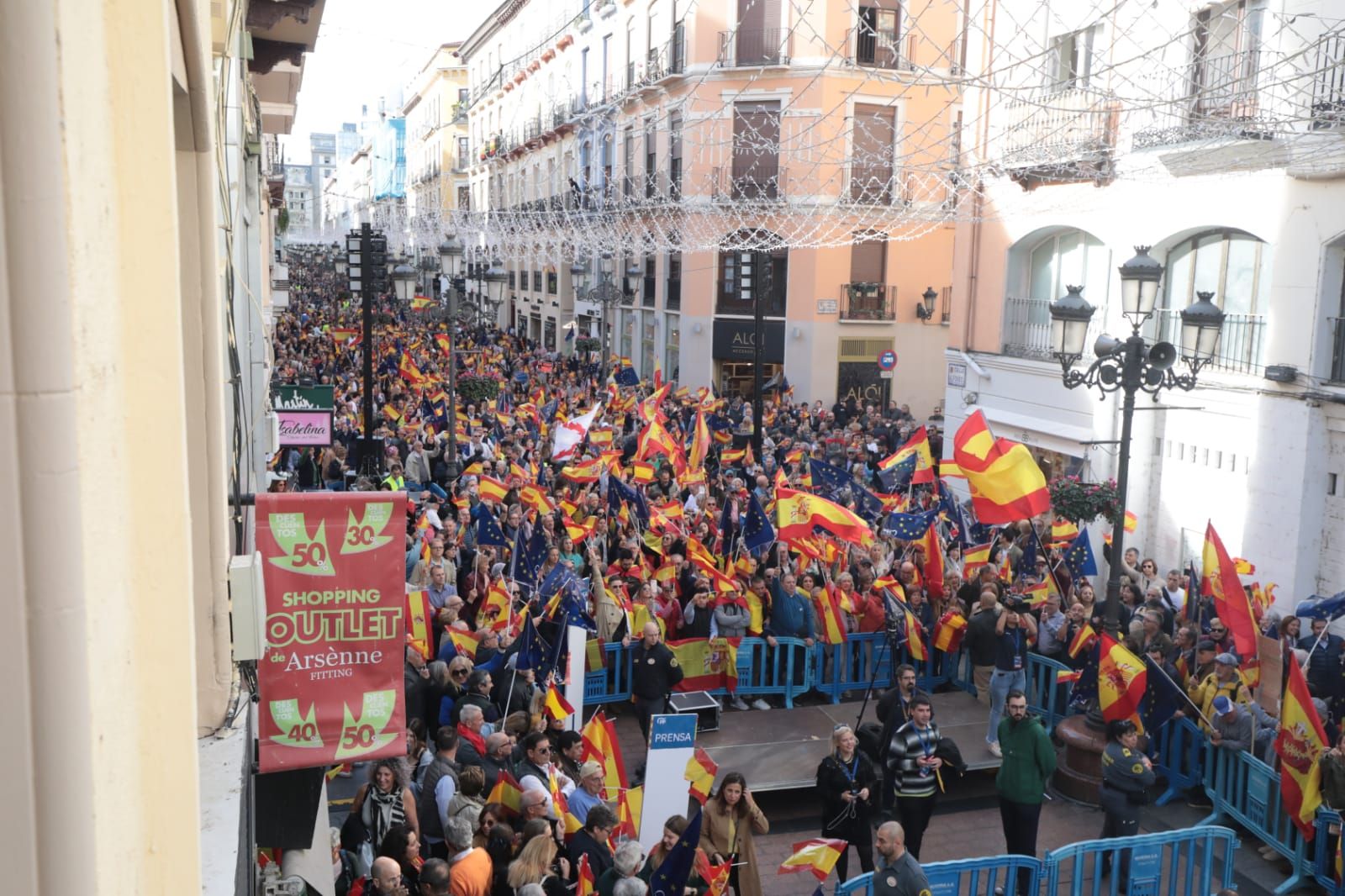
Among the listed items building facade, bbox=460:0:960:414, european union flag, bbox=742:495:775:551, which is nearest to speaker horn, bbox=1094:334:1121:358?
european union flag, bbox=742:495:775:551

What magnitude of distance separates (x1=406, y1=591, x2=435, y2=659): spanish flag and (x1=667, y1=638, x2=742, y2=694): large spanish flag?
2.70 m

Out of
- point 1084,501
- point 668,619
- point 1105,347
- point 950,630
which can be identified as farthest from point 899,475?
point 1105,347

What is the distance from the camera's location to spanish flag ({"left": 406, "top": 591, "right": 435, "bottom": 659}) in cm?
999

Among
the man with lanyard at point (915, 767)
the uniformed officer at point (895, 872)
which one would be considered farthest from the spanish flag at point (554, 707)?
the uniformed officer at point (895, 872)

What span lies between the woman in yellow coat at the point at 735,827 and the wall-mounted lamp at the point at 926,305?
89.4 ft

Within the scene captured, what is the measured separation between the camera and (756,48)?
32.8m

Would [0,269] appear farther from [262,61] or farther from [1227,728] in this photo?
[262,61]

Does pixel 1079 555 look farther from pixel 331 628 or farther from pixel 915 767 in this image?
pixel 331 628

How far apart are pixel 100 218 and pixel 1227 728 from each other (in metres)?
9.88

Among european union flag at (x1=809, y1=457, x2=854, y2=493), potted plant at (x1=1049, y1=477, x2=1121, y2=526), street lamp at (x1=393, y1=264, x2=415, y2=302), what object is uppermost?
street lamp at (x1=393, y1=264, x2=415, y2=302)

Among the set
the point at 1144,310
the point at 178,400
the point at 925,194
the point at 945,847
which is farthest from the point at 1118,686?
Result: the point at 925,194

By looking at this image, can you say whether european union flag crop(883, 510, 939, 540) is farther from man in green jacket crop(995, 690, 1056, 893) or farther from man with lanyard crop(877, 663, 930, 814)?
man in green jacket crop(995, 690, 1056, 893)

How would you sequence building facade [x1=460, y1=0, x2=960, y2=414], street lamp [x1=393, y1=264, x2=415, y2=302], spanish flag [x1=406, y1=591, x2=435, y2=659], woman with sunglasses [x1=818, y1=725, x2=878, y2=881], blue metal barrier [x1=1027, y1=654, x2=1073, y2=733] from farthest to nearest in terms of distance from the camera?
1. building facade [x1=460, y1=0, x2=960, y2=414]
2. street lamp [x1=393, y1=264, x2=415, y2=302]
3. blue metal barrier [x1=1027, y1=654, x2=1073, y2=733]
4. spanish flag [x1=406, y1=591, x2=435, y2=659]
5. woman with sunglasses [x1=818, y1=725, x2=878, y2=881]

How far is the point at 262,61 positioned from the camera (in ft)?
37.8
